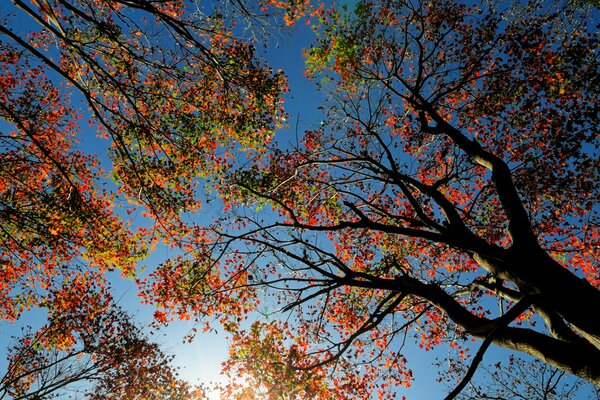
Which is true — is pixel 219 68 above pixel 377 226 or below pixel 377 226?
above

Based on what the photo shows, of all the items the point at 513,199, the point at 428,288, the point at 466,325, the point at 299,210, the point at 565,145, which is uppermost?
the point at 565,145

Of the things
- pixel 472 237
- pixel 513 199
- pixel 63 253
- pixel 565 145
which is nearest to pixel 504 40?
pixel 565 145

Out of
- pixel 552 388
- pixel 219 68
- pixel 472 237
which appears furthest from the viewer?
Result: pixel 552 388

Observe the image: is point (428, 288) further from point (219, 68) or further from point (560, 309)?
point (219, 68)

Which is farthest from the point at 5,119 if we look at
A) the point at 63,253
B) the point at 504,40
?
the point at 504,40

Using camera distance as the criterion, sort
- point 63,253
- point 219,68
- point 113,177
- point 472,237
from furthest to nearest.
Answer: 1. point 113,177
2. point 63,253
3. point 219,68
4. point 472,237

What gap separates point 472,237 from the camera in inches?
237

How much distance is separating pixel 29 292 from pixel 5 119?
22.2 feet

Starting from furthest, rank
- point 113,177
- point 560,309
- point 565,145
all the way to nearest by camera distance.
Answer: point 113,177 < point 565,145 < point 560,309

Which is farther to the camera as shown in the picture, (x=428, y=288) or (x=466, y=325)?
(x=428, y=288)

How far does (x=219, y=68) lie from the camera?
7.26 metres

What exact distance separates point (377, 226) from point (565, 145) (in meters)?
7.81

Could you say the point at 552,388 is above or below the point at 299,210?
below

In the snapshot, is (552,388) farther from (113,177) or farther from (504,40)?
(113,177)
